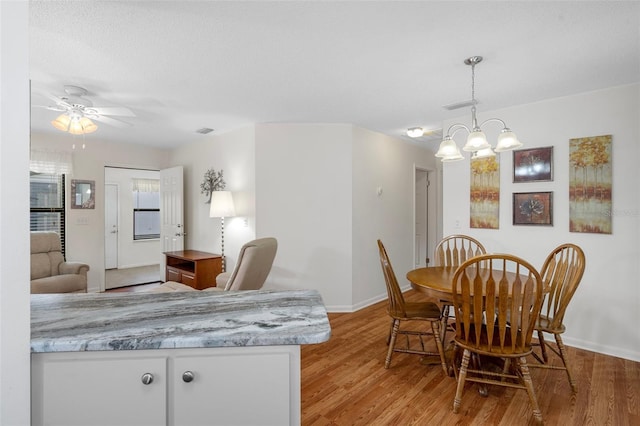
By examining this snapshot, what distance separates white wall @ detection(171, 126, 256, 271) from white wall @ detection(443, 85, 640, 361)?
2.95 meters

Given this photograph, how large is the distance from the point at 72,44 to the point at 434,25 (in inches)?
90.9

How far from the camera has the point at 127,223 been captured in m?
7.05

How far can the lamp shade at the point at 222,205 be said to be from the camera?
4.03m

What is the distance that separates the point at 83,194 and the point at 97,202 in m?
0.21

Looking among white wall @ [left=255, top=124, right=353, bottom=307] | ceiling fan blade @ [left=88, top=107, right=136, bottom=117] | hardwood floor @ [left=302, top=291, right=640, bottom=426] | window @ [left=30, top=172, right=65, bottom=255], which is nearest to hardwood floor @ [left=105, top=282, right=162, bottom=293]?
window @ [left=30, top=172, right=65, bottom=255]

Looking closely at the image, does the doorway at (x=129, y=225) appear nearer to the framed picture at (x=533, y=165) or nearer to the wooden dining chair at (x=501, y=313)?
the wooden dining chair at (x=501, y=313)

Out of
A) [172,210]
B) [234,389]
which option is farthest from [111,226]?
[234,389]

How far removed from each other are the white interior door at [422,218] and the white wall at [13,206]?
5.44m

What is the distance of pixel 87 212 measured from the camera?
4.79 meters

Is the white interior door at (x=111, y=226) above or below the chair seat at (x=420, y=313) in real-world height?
above

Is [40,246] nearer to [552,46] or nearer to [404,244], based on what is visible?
[404,244]

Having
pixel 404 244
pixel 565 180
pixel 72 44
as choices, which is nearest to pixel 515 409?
pixel 565 180

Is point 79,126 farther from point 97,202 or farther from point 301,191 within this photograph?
point 97,202

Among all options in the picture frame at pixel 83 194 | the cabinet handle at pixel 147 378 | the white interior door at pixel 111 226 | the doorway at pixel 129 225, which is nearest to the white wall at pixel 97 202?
the picture frame at pixel 83 194
